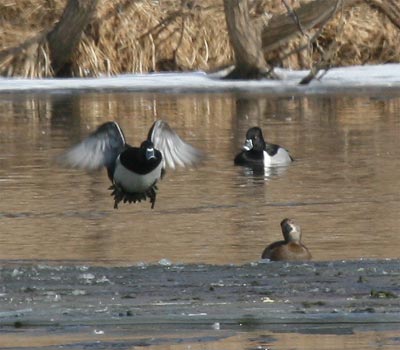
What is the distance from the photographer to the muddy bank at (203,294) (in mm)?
6293

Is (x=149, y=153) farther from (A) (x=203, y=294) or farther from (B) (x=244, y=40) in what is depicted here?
(B) (x=244, y=40)

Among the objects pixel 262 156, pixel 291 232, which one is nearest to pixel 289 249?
pixel 291 232

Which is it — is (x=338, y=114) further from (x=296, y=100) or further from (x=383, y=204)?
(x=383, y=204)

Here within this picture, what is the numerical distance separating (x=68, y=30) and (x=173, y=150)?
1501 centimetres

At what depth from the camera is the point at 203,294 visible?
22.4ft

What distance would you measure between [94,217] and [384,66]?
16.4 meters

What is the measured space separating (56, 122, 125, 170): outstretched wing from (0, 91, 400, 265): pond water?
400mm

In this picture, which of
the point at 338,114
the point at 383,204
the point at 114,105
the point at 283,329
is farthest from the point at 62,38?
the point at 283,329

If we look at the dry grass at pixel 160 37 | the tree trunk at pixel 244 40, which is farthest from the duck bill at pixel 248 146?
the dry grass at pixel 160 37

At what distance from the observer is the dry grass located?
25.9 metres

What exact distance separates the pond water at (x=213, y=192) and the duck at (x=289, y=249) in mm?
222

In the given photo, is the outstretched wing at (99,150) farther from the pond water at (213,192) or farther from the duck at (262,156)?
the duck at (262,156)

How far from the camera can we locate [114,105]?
21062mm

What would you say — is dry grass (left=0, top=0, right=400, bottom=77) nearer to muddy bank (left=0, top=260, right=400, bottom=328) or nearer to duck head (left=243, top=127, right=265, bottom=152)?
duck head (left=243, top=127, right=265, bottom=152)
